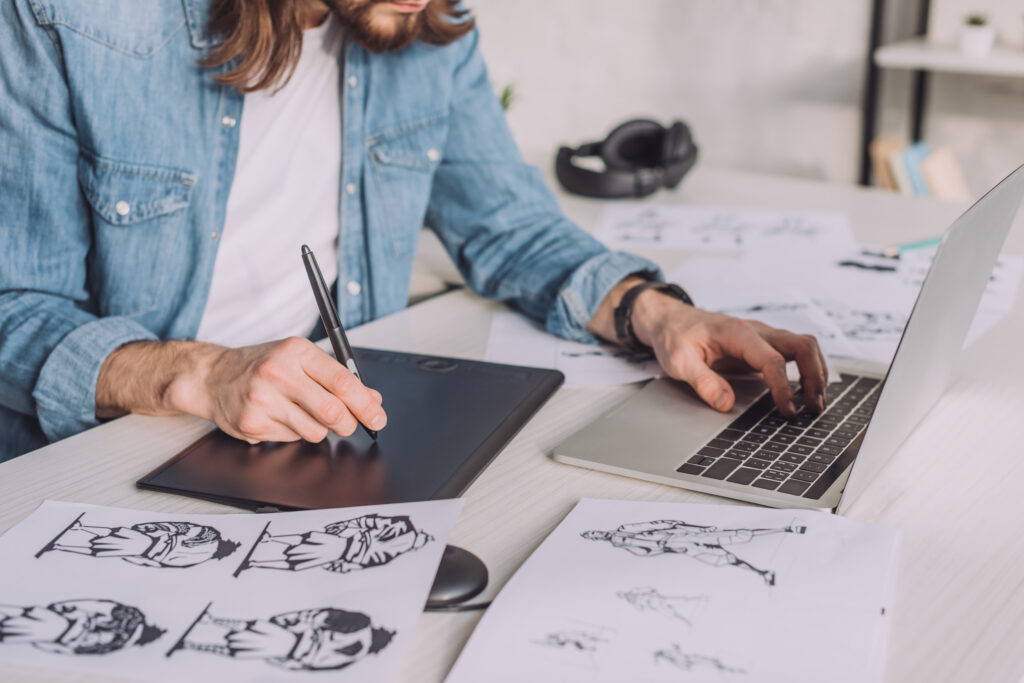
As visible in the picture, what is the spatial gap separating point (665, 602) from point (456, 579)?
0.42 feet

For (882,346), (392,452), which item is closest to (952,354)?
(882,346)

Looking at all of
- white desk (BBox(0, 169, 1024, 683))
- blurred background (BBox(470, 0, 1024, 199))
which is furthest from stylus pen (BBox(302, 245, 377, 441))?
blurred background (BBox(470, 0, 1024, 199))

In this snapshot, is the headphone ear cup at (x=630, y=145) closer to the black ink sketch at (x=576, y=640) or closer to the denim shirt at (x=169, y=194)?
the denim shirt at (x=169, y=194)

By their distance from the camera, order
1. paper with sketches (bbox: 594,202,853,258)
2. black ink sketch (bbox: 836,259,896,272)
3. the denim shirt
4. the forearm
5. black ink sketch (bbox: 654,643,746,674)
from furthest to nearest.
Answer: paper with sketches (bbox: 594,202,853,258) < black ink sketch (bbox: 836,259,896,272) < the denim shirt < the forearm < black ink sketch (bbox: 654,643,746,674)

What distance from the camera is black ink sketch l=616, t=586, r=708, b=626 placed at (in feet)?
1.84

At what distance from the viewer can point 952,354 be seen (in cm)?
88

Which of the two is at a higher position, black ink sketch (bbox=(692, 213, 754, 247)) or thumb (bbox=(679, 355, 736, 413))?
black ink sketch (bbox=(692, 213, 754, 247))

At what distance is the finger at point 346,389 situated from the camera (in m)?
0.76

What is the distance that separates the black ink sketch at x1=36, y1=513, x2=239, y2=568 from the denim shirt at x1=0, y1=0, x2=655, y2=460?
25 cm

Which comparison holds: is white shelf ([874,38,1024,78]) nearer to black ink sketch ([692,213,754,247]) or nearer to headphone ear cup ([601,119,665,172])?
headphone ear cup ([601,119,665,172])

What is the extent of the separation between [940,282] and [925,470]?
180 millimetres

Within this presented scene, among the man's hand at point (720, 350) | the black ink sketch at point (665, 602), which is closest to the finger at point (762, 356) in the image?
the man's hand at point (720, 350)

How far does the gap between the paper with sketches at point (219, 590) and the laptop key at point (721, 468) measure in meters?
0.20

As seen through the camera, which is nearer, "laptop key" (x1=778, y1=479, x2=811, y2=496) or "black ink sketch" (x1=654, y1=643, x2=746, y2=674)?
"black ink sketch" (x1=654, y1=643, x2=746, y2=674)
